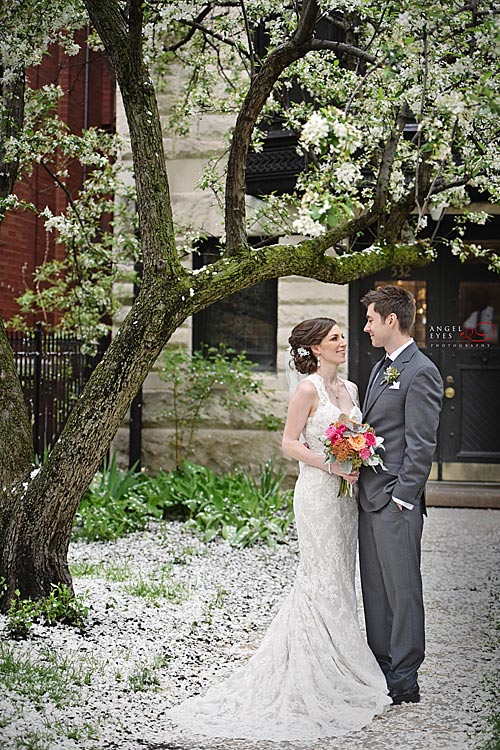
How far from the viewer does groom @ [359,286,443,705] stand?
15.6ft

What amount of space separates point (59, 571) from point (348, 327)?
5.65 metres

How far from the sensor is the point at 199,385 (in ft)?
34.9

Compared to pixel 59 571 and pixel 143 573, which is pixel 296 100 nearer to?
pixel 143 573

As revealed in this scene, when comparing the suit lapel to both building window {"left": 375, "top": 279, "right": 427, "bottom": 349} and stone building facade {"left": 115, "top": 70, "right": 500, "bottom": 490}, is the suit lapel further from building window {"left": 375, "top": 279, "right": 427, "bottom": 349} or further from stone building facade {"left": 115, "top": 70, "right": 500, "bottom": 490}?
building window {"left": 375, "top": 279, "right": 427, "bottom": 349}

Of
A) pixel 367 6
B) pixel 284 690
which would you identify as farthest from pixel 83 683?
pixel 367 6

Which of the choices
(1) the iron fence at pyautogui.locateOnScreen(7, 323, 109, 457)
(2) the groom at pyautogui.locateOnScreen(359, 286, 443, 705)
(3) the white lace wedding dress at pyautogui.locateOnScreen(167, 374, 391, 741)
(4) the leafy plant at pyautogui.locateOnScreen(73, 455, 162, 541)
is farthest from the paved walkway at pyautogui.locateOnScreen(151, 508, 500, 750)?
(1) the iron fence at pyautogui.locateOnScreen(7, 323, 109, 457)

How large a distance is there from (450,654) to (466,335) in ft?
19.5

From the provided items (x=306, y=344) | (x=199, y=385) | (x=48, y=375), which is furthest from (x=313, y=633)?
(x=48, y=375)

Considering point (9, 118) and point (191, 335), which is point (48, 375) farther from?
point (9, 118)

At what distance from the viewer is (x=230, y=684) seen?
4902mm

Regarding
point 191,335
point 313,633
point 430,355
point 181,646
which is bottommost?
point 181,646

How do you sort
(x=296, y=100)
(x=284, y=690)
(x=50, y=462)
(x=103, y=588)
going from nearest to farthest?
(x=284, y=690) → (x=50, y=462) → (x=103, y=588) → (x=296, y=100)

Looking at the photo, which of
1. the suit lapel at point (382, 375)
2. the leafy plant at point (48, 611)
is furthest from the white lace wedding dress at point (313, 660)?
the leafy plant at point (48, 611)

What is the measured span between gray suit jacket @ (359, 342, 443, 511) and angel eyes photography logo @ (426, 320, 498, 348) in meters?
6.25
